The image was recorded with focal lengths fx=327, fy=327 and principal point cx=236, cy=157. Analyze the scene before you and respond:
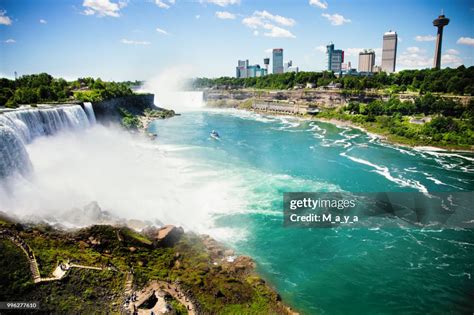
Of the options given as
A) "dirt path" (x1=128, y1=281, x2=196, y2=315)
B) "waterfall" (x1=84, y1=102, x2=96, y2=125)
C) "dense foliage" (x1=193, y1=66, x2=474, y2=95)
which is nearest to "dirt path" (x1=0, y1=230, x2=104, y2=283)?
"dirt path" (x1=128, y1=281, x2=196, y2=315)

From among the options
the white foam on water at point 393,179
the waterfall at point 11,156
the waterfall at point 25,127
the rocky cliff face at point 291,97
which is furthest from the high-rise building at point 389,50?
the waterfall at point 11,156

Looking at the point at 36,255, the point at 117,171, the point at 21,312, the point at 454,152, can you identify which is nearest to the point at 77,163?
the point at 117,171

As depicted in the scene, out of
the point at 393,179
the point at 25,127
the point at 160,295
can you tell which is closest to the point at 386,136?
the point at 393,179

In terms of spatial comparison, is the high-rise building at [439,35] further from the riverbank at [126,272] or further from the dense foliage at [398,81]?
the riverbank at [126,272]

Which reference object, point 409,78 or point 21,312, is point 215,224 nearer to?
point 21,312

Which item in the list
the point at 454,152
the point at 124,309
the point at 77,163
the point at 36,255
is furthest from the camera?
the point at 454,152

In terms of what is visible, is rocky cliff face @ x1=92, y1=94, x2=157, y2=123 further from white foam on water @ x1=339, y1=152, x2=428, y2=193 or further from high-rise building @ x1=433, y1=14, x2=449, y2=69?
high-rise building @ x1=433, y1=14, x2=449, y2=69
